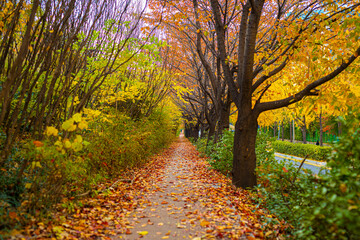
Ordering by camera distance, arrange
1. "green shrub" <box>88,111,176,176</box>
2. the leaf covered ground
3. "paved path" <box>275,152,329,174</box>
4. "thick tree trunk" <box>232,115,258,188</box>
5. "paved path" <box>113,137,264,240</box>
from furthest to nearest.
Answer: "thick tree trunk" <box>232,115,258,188</box> → "green shrub" <box>88,111,176,176</box> → "paved path" <box>113,137,264,240</box> → the leaf covered ground → "paved path" <box>275,152,329,174</box>

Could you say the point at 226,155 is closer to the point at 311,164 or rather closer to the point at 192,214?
the point at 192,214

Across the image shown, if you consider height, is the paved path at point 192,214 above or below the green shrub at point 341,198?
below

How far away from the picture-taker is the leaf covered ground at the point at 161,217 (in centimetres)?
296

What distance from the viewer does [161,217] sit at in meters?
3.80

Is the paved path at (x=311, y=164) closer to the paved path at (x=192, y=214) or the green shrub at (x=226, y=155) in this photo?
the paved path at (x=192, y=214)

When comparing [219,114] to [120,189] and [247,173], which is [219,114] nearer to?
[247,173]

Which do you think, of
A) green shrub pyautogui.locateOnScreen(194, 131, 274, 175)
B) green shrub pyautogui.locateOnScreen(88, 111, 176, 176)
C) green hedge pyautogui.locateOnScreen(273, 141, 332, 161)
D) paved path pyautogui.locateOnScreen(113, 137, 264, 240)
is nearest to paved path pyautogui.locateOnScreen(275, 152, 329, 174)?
green shrub pyautogui.locateOnScreen(194, 131, 274, 175)

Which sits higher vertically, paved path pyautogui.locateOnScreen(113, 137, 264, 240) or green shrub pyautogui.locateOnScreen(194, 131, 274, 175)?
green shrub pyautogui.locateOnScreen(194, 131, 274, 175)

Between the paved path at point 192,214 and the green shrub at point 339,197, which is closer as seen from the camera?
the green shrub at point 339,197

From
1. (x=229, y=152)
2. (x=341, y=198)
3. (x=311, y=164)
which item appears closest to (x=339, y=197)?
(x=341, y=198)

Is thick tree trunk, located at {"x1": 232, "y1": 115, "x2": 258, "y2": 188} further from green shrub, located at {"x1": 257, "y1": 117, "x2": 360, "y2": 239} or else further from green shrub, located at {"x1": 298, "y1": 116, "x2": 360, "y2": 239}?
green shrub, located at {"x1": 298, "y1": 116, "x2": 360, "y2": 239}

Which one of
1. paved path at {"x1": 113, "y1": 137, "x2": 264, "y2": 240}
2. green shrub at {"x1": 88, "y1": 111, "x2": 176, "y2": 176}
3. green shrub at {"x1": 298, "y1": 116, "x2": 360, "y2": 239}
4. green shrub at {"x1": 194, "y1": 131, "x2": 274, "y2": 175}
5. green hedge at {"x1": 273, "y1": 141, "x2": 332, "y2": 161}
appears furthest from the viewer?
green hedge at {"x1": 273, "y1": 141, "x2": 332, "y2": 161}

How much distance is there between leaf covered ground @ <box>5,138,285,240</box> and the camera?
9.70ft

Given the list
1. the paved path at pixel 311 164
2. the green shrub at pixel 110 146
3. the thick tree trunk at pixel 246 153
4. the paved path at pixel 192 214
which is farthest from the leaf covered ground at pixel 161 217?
the paved path at pixel 311 164
